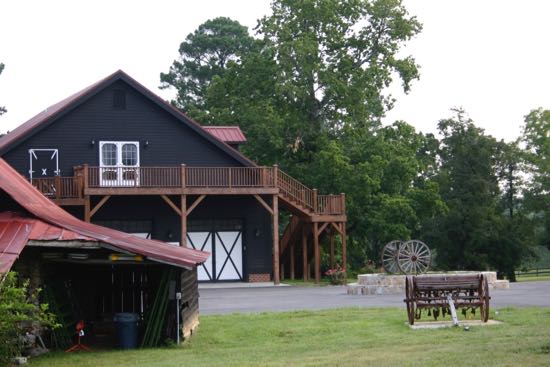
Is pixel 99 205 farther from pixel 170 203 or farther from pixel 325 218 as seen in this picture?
pixel 325 218

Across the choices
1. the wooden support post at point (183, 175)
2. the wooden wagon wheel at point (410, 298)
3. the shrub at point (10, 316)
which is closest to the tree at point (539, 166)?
the wooden support post at point (183, 175)

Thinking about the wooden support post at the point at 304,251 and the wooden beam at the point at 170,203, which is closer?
the wooden beam at the point at 170,203

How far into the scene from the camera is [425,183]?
43.0 metres

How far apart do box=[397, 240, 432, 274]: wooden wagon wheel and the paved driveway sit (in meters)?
2.12

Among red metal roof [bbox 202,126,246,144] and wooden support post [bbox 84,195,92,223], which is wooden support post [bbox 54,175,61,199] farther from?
red metal roof [bbox 202,126,246,144]

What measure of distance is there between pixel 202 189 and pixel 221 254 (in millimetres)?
4075

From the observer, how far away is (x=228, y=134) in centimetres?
3812

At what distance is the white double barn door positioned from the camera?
36.4 metres

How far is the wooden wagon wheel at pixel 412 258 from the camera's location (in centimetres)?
2864

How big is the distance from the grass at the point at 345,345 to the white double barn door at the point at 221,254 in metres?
16.9

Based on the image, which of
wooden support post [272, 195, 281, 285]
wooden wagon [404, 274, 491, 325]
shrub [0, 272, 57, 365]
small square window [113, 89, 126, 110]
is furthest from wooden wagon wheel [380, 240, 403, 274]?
shrub [0, 272, 57, 365]

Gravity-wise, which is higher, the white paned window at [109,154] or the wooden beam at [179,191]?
the white paned window at [109,154]

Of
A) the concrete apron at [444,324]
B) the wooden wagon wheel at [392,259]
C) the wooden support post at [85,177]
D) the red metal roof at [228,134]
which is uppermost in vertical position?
the red metal roof at [228,134]

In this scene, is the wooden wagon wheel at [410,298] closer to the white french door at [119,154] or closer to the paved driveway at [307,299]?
the paved driveway at [307,299]
